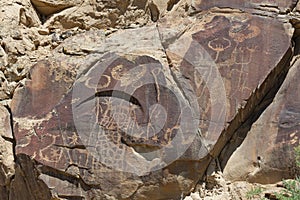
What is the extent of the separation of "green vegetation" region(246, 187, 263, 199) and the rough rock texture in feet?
0.37

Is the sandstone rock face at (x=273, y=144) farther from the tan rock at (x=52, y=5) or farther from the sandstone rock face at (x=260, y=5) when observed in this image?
the tan rock at (x=52, y=5)

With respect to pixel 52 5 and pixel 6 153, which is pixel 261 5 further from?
pixel 6 153

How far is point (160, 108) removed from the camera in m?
4.30

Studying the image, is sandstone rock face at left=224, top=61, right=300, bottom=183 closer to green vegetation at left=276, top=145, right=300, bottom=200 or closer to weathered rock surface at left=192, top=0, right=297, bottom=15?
green vegetation at left=276, top=145, right=300, bottom=200

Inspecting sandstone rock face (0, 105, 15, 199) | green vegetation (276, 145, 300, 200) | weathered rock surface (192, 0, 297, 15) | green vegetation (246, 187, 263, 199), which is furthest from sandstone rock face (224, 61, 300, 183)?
sandstone rock face (0, 105, 15, 199)

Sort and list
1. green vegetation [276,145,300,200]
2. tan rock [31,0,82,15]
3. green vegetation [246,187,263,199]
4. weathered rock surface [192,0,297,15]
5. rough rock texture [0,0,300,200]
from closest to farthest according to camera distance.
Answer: green vegetation [276,145,300,200], green vegetation [246,187,263,199], rough rock texture [0,0,300,200], weathered rock surface [192,0,297,15], tan rock [31,0,82,15]

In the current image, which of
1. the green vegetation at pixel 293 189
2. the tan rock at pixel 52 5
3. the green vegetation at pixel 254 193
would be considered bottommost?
the green vegetation at pixel 254 193

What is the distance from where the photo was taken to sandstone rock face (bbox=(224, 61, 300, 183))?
4.25 m

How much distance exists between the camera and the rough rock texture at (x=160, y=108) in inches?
167

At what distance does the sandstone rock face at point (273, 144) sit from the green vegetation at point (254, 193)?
5.4 inches

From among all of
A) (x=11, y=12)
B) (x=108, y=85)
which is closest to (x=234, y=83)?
(x=108, y=85)

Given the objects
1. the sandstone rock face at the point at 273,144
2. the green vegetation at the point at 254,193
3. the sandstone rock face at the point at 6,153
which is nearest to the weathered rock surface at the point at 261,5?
the sandstone rock face at the point at 273,144

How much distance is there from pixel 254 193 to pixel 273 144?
1.62 feet

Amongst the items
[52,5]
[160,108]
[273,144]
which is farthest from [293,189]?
[52,5]
